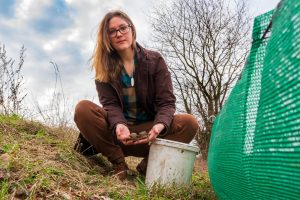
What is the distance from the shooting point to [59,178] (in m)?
2.52

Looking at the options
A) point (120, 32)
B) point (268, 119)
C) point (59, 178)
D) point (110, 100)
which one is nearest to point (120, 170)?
point (110, 100)

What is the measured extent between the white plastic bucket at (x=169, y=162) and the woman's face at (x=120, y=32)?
85cm

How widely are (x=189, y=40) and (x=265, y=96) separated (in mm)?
12243

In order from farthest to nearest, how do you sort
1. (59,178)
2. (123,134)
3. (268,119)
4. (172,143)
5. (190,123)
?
(190,123) < (123,134) < (172,143) < (59,178) < (268,119)

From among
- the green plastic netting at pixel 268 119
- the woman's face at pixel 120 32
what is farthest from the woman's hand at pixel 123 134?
the green plastic netting at pixel 268 119

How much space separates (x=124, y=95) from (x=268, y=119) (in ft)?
6.75

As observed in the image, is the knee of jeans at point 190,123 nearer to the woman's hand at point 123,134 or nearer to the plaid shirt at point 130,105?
the plaid shirt at point 130,105

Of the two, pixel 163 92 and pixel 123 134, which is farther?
pixel 163 92

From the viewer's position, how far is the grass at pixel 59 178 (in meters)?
2.27

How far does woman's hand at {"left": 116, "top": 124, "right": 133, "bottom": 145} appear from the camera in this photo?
3.00 metres

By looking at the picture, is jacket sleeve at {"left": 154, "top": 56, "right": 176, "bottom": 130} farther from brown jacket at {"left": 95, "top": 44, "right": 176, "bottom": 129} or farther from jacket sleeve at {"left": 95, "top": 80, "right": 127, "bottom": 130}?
jacket sleeve at {"left": 95, "top": 80, "right": 127, "bottom": 130}

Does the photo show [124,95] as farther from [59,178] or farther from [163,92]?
[59,178]

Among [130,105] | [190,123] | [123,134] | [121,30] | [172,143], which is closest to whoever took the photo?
[172,143]

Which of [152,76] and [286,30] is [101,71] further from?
[286,30]
